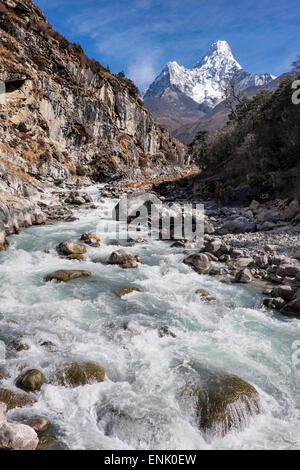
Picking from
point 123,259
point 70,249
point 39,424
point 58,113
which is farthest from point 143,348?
point 58,113

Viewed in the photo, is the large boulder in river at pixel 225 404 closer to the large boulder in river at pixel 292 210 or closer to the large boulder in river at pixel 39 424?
the large boulder in river at pixel 39 424

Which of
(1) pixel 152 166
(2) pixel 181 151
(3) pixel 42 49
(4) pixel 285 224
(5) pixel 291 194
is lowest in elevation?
(4) pixel 285 224

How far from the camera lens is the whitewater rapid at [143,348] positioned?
429 cm

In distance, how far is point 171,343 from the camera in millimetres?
6535

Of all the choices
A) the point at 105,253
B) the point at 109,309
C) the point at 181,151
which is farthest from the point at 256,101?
the point at 181,151

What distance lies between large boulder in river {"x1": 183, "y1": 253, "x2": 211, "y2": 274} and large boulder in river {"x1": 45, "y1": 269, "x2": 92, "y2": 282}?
4229 mm

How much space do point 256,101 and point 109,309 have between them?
3655 cm

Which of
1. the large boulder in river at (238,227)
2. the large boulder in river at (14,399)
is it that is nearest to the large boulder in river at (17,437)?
the large boulder in river at (14,399)

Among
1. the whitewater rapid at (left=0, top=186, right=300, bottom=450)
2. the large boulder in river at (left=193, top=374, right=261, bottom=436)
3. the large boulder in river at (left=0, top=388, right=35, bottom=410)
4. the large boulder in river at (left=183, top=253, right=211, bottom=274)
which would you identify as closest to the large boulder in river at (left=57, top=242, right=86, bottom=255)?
the whitewater rapid at (left=0, top=186, right=300, bottom=450)

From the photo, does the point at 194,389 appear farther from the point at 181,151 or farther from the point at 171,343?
the point at 181,151

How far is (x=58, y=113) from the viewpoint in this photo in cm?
4753

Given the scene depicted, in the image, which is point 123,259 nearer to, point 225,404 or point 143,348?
point 143,348

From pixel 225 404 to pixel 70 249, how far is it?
9.39 metres

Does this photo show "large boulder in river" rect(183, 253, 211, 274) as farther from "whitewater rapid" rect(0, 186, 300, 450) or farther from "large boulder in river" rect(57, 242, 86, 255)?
"large boulder in river" rect(57, 242, 86, 255)
